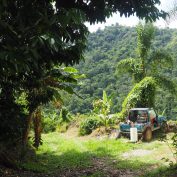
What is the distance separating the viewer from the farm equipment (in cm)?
1870

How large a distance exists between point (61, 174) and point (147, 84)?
11212mm

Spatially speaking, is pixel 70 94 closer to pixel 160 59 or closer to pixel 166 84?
pixel 166 84

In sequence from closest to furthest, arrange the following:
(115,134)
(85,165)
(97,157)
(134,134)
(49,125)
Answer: (85,165) → (97,157) → (134,134) → (115,134) → (49,125)

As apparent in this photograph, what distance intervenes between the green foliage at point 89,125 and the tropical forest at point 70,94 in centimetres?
7

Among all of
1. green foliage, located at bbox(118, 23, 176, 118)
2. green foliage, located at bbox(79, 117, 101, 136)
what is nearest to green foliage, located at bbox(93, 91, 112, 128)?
green foliage, located at bbox(79, 117, 101, 136)

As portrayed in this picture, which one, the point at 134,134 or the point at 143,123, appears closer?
the point at 134,134

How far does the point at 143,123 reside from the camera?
19062mm

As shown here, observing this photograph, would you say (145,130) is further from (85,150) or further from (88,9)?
(88,9)

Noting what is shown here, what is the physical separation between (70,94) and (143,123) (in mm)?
4217

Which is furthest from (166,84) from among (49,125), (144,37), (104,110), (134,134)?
(49,125)

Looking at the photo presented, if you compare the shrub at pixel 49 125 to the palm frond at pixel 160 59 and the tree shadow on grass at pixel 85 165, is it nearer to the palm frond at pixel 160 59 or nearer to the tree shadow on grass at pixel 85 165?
the palm frond at pixel 160 59

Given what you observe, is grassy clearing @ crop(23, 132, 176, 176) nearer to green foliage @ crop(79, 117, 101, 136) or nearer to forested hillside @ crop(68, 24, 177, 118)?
green foliage @ crop(79, 117, 101, 136)

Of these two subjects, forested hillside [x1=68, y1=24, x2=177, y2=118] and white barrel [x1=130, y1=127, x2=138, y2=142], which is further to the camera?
forested hillside [x1=68, y1=24, x2=177, y2=118]

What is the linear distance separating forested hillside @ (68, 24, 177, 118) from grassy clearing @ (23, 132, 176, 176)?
15.2m
